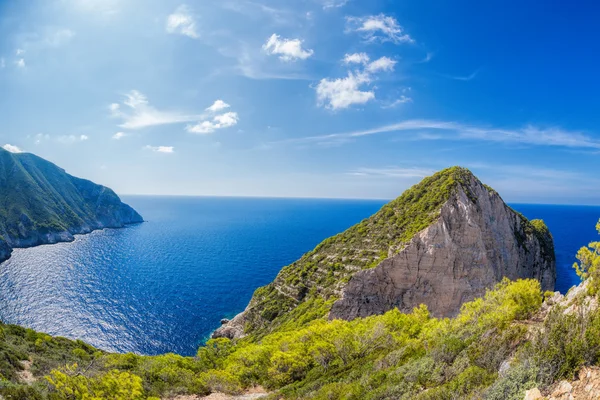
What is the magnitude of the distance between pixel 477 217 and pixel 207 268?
94373 millimetres

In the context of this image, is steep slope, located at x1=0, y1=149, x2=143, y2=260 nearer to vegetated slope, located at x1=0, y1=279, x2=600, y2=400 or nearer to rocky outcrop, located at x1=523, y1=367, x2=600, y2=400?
vegetated slope, located at x1=0, y1=279, x2=600, y2=400

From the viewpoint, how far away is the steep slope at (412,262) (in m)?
52.8

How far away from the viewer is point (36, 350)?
112 feet

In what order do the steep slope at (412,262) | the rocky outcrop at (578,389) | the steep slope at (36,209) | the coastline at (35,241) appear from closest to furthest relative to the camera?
the rocky outcrop at (578,389) < the steep slope at (412,262) < the coastline at (35,241) < the steep slope at (36,209)

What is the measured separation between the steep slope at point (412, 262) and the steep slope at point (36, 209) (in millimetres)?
123232

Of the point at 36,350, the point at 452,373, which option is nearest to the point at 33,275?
the point at 36,350

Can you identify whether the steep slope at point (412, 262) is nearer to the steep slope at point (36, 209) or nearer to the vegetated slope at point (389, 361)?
the vegetated slope at point (389, 361)

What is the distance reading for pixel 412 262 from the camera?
53.0 m

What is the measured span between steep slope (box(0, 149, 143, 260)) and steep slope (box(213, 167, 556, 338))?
123232 mm

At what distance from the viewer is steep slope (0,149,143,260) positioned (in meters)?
135

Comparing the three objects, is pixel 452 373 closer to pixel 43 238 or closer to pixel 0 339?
pixel 0 339

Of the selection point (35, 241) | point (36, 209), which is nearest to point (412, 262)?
point (35, 241)

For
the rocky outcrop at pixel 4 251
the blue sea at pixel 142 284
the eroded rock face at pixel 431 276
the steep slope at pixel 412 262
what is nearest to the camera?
the eroded rock face at pixel 431 276

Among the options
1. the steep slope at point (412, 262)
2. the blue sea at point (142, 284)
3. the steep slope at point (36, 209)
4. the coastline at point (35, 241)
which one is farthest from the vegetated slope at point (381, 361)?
the steep slope at point (36, 209)
